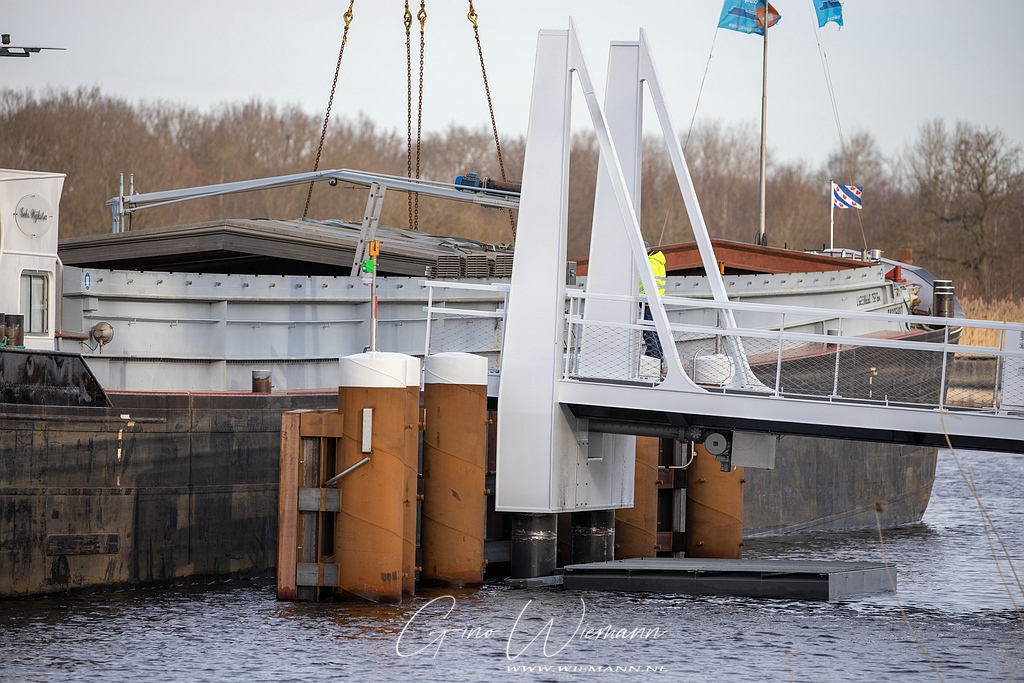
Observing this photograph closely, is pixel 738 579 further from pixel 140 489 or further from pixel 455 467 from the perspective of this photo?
pixel 140 489

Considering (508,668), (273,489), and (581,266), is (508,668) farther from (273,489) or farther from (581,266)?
(581,266)

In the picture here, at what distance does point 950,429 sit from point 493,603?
5.50 meters

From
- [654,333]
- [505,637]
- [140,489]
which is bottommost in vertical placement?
[505,637]

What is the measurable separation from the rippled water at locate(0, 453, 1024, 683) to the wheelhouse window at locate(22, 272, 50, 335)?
346cm

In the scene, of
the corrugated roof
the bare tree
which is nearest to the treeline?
the bare tree

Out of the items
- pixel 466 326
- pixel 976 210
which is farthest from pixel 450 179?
pixel 466 326

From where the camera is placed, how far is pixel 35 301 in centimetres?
1716

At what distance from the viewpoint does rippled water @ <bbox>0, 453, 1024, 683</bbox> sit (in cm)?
1273

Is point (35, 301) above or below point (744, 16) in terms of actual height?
below

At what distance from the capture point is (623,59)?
1808 centimetres

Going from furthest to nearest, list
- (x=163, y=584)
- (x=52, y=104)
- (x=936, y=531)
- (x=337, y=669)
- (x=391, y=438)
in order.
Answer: (x=52, y=104), (x=936, y=531), (x=163, y=584), (x=391, y=438), (x=337, y=669)

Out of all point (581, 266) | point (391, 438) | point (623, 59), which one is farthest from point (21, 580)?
point (581, 266)

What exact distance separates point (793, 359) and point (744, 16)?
13755 mm

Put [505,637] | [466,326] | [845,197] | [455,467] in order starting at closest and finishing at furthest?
[505,637] → [455,467] → [466,326] → [845,197]
